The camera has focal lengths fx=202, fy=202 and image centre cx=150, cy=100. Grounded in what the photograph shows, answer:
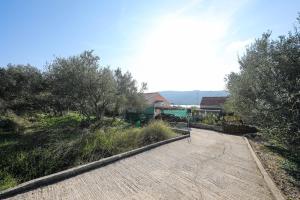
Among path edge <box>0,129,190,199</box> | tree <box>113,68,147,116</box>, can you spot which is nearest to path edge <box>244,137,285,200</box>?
path edge <box>0,129,190,199</box>

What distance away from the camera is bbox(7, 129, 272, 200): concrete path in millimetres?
4664

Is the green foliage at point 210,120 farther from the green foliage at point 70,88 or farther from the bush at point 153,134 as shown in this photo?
the bush at point 153,134

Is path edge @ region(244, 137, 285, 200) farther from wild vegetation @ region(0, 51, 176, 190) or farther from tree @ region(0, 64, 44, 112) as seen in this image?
tree @ region(0, 64, 44, 112)

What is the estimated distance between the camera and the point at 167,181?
5430 mm

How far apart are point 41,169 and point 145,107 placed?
53.8ft

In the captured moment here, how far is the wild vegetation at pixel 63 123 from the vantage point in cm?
675

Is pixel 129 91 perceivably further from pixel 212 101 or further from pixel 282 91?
pixel 212 101

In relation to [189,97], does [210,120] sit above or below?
below

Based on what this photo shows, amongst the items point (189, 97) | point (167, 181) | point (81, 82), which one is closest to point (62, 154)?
point (167, 181)

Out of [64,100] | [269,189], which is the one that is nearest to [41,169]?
[269,189]

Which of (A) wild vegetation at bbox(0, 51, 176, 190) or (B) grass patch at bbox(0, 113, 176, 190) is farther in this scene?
(A) wild vegetation at bbox(0, 51, 176, 190)

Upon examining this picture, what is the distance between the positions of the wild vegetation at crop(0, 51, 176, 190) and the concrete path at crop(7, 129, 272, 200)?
1304 millimetres

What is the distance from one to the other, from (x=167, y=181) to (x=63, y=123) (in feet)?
47.9

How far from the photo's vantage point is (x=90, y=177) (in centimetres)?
564
